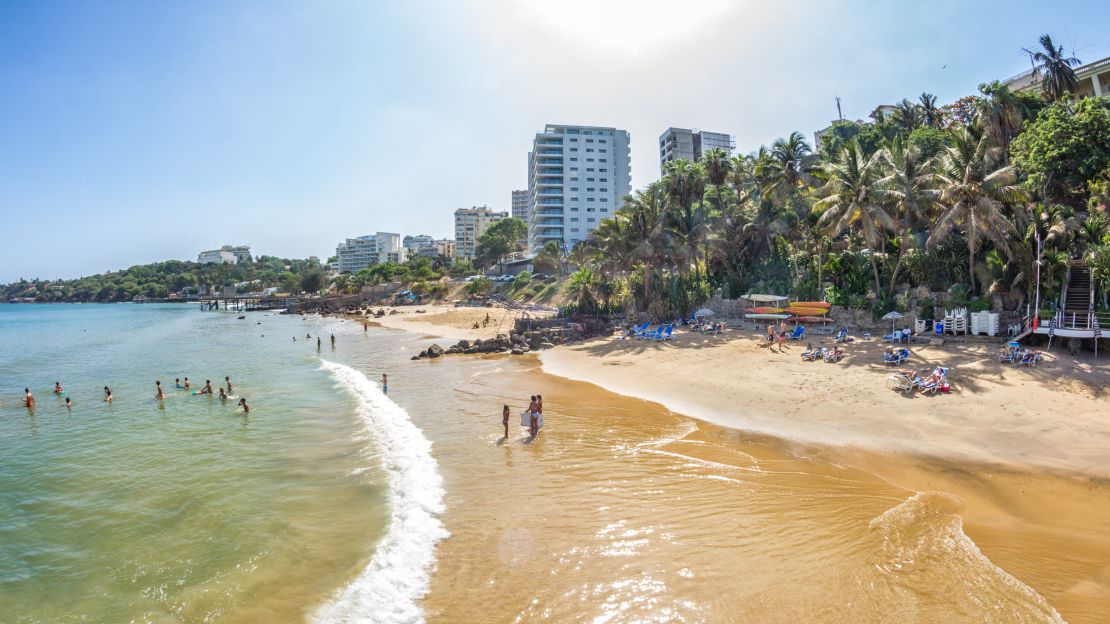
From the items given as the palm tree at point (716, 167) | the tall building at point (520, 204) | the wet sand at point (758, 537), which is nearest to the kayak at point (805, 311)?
the palm tree at point (716, 167)

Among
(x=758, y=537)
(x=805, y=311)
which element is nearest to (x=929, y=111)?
(x=805, y=311)

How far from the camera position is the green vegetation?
76.5 feet

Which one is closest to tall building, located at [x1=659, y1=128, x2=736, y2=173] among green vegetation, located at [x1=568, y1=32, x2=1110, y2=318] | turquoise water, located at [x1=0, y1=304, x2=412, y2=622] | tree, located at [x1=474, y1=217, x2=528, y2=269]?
tree, located at [x1=474, y1=217, x2=528, y2=269]

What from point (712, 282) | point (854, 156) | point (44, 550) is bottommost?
point (44, 550)

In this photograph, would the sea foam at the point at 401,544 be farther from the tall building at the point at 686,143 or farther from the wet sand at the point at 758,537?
the tall building at the point at 686,143

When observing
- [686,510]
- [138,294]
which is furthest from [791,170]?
[138,294]

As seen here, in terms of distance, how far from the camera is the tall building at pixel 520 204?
171500mm

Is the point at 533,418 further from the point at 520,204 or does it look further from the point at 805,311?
the point at 520,204

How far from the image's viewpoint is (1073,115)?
941 inches

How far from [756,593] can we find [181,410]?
23.6 m

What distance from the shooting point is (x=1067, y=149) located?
2316 cm

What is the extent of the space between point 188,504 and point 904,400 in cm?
2024

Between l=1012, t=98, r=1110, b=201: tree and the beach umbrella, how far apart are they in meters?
8.39

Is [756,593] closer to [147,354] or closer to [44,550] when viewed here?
[44,550]
